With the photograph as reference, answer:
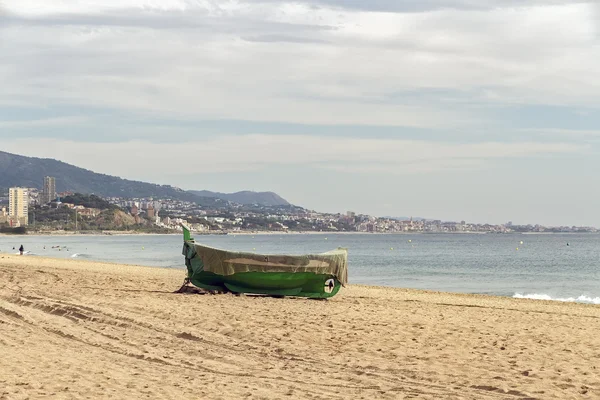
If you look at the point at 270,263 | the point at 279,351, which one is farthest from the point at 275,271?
the point at 279,351

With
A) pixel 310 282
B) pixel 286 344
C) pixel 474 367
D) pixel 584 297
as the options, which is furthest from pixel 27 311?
pixel 584 297

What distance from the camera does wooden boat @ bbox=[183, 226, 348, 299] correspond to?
2181 centimetres

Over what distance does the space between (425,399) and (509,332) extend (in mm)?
6802

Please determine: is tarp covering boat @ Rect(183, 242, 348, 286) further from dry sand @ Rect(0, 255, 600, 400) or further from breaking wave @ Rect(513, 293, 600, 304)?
breaking wave @ Rect(513, 293, 600, 304)

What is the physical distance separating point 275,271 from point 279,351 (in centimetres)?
976

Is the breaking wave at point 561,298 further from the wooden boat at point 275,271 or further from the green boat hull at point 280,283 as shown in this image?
the green boat hull at point 280,283

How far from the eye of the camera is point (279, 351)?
1213 cm

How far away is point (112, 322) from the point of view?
14.8m

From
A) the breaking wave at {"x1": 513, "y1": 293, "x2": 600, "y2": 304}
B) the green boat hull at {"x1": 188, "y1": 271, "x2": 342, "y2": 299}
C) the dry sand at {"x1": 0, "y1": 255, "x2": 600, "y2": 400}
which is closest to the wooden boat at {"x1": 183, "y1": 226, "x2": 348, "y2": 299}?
the green boat hull at {"x1": 188, "y1": 271, "x2": 342, "y2": 299}

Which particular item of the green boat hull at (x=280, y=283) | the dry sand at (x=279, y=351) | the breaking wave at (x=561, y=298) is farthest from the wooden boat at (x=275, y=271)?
the breaking wave at (x=561, y=298)

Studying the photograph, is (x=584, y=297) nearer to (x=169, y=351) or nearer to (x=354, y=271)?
(x=354, y=271)

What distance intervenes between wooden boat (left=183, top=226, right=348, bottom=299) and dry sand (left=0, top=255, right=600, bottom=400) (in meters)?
2.27

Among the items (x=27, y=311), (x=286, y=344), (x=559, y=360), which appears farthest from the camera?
(x=27, y=311)

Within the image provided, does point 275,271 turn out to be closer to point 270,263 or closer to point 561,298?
point 270,263
